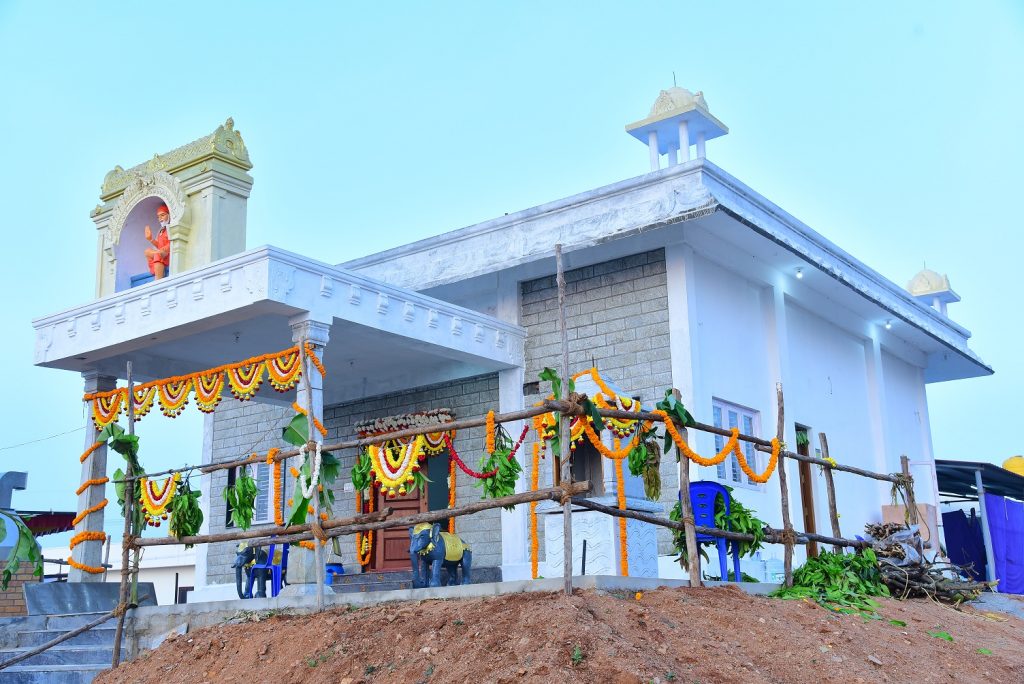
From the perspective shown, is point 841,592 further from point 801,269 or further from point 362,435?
point 362,435

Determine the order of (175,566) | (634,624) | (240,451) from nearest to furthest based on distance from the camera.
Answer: (634,624) < (240,451) < (175,566)

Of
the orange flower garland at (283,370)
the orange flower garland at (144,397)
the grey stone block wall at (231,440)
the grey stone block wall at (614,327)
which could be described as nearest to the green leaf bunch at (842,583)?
the grey stone block wall at (614,327)

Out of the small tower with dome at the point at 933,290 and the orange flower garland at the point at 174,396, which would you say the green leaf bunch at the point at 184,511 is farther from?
the small tower with dome at the point at 933,290

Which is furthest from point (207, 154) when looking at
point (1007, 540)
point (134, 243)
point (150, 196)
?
point (1007, 540)

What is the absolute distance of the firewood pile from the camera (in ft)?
35.4

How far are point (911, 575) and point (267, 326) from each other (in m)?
7.56

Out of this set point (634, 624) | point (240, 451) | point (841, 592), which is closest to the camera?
point (634, 624)

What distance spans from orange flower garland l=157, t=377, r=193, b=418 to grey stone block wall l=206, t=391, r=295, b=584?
12.6ft

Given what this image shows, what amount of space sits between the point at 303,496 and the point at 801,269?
322 inches

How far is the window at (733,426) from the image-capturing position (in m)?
13.1

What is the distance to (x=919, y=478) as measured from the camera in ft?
61.1

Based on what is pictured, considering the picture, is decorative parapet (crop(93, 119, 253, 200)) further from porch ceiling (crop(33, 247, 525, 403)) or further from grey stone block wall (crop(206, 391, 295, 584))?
grey stone block wall (crop(206, 391, 295, 584))

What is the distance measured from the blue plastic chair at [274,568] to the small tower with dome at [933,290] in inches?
611

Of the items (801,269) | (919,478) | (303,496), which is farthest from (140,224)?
(919,478)
